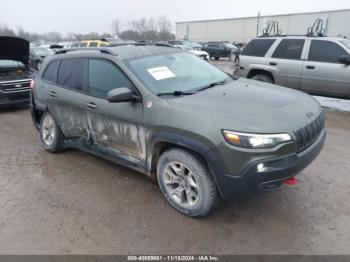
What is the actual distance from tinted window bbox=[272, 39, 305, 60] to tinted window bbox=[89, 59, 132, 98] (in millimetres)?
5245

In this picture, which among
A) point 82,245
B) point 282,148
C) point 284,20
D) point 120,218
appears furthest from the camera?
point 284,20

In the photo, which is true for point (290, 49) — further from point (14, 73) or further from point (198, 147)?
point (14, 73)

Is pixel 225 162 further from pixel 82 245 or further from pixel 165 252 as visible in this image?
pixel 82 245

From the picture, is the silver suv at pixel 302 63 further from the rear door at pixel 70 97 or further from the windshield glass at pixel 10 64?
the windshield glass at pixel 10 64

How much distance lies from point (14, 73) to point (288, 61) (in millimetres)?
7372

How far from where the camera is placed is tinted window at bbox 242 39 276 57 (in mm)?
7699

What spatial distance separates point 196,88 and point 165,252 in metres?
1.83

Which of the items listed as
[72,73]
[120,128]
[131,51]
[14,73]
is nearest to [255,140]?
[120,128]

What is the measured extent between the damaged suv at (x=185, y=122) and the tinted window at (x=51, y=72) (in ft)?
0.55

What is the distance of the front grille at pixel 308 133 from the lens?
108 inches

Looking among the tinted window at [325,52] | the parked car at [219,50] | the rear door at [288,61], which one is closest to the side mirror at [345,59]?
the tinted window at [325,52]

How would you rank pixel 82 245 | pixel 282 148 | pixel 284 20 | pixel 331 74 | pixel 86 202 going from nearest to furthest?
pixel 282 148 < pixel 82 245 < pixel 86 202 < pixel 331 74 < pixel 284 20

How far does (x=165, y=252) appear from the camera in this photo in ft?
8.76

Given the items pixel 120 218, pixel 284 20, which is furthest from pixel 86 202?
pixel 284 20
